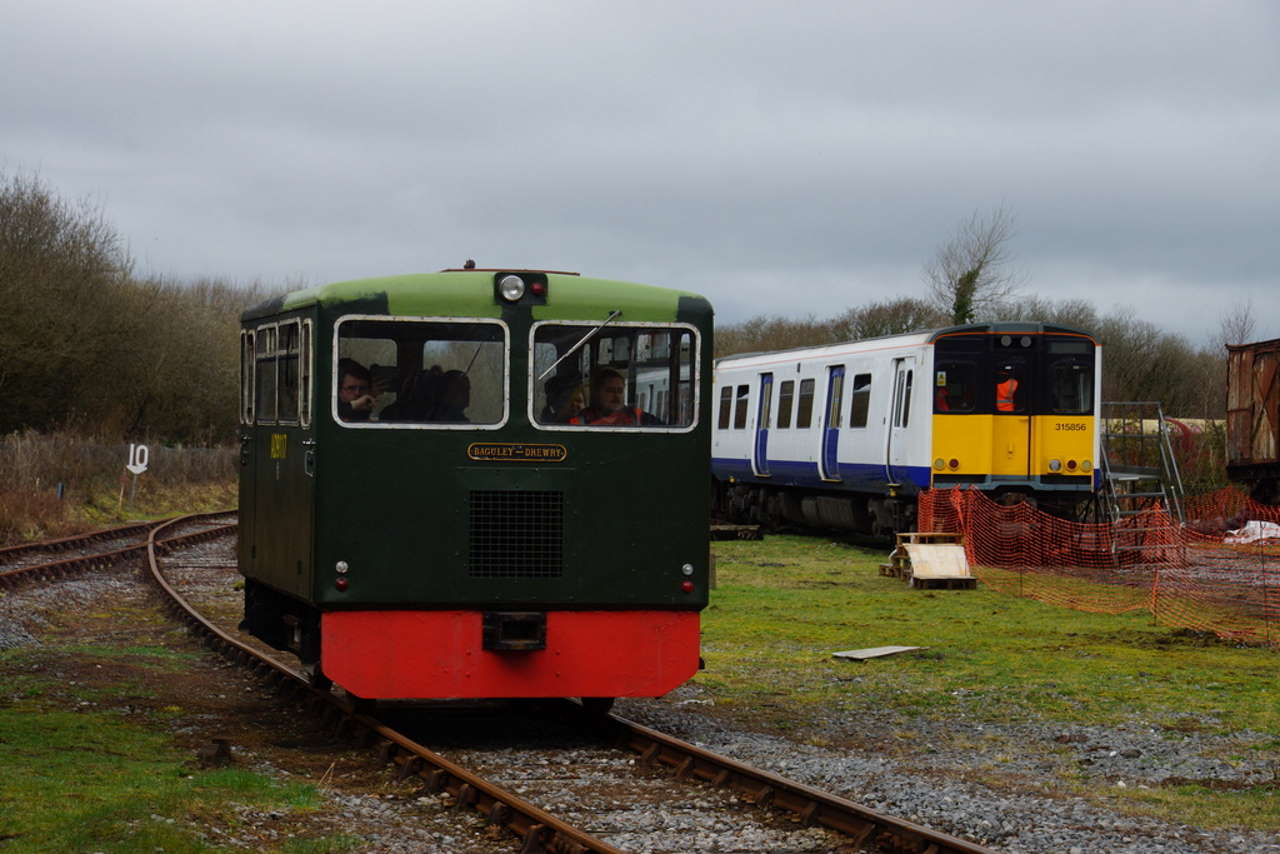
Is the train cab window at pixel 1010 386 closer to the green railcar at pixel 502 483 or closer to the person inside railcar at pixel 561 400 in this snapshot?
the green railcar at pixel 502 483

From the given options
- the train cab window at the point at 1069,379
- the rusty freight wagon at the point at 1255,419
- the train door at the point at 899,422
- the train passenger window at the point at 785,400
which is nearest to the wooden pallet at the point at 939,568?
the train door at the point at 899,422

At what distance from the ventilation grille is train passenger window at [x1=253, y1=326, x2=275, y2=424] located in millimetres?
1851

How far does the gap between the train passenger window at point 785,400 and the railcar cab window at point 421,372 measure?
2037 centimetres

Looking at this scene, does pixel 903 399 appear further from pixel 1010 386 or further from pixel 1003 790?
pixel 1003 790

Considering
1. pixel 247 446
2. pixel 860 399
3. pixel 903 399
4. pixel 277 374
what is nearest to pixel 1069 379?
pixel 903 399

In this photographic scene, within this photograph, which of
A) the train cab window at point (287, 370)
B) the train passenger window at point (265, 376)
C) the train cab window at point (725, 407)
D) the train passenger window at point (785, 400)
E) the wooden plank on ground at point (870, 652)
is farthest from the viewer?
the train cab window at point (725, 407)

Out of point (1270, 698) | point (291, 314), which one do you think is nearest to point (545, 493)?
point (291, 314)

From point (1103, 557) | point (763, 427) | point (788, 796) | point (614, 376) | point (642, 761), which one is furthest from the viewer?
point (763, 427)

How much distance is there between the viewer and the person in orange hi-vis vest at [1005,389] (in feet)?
81.5

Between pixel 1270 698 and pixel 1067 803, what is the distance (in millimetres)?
4238

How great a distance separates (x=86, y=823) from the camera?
7145 mm

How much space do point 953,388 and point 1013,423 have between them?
103 centimetres

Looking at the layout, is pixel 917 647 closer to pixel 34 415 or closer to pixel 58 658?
pixel 58 658

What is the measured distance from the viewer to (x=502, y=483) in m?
9.77
